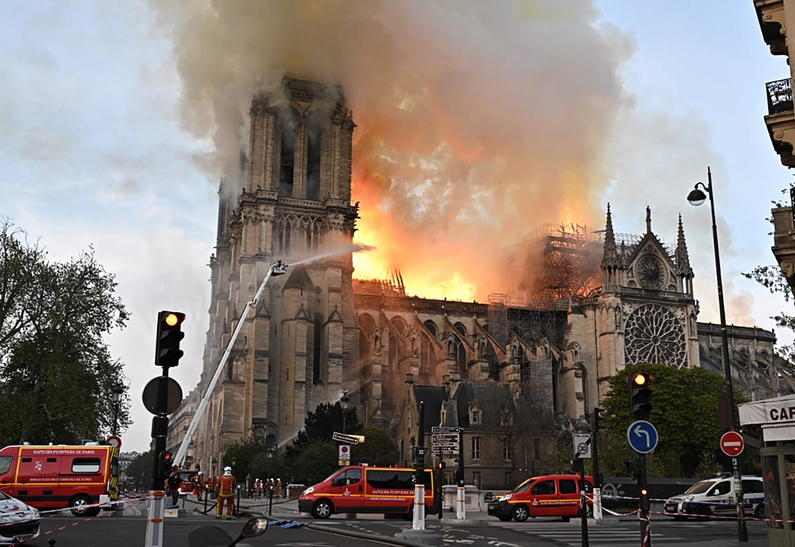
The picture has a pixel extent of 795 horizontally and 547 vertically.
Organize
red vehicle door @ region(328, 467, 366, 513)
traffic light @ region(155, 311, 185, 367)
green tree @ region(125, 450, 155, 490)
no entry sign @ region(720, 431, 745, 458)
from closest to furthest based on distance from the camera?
traffic light @ region(155, 311, 185, 367) → no entry sign @ region(720, 431, 745, 458) → red vehicle door @ region(328, 467, 366, 513) → green tree @ region(125, 450, 155, 490)

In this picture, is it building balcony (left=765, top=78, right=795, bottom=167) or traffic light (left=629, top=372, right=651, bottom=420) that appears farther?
building balcony (left=765, top=78, right=795, bottom=167)

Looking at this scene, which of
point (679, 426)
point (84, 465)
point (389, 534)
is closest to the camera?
point (389, 534)

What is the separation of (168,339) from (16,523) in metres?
6.18

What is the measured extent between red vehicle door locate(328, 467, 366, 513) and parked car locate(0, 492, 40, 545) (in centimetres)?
1290

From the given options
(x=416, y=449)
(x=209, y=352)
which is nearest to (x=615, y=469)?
(x=416, y=449)

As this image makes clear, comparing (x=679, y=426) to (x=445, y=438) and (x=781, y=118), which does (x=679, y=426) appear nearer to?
(x=445, y=438)

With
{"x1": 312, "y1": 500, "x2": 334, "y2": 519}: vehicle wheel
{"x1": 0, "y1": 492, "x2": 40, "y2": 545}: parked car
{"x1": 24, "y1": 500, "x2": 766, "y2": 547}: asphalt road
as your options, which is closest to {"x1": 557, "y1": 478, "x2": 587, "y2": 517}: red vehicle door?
{"x1": 24, "y1": 500, "x2": 766, "y2": 547}: asphalt road

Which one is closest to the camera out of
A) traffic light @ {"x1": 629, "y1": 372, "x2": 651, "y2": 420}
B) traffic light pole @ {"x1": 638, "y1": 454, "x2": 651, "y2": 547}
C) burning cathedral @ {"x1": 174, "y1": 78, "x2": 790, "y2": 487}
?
traffic light pole @ {"x1": 638, "y1": 454, "x2": 651, "y2": 547}

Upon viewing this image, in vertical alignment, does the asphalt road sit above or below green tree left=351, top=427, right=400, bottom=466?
below

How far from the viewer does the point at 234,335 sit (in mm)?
38406

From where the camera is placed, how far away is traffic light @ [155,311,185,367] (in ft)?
33.0

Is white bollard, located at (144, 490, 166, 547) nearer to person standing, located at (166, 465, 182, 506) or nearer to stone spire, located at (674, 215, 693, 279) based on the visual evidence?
person standing, located at (166, 465, 182, 506)

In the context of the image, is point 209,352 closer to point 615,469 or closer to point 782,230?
point 615,469

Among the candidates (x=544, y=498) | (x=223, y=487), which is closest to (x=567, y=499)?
(x=544, y=498)
